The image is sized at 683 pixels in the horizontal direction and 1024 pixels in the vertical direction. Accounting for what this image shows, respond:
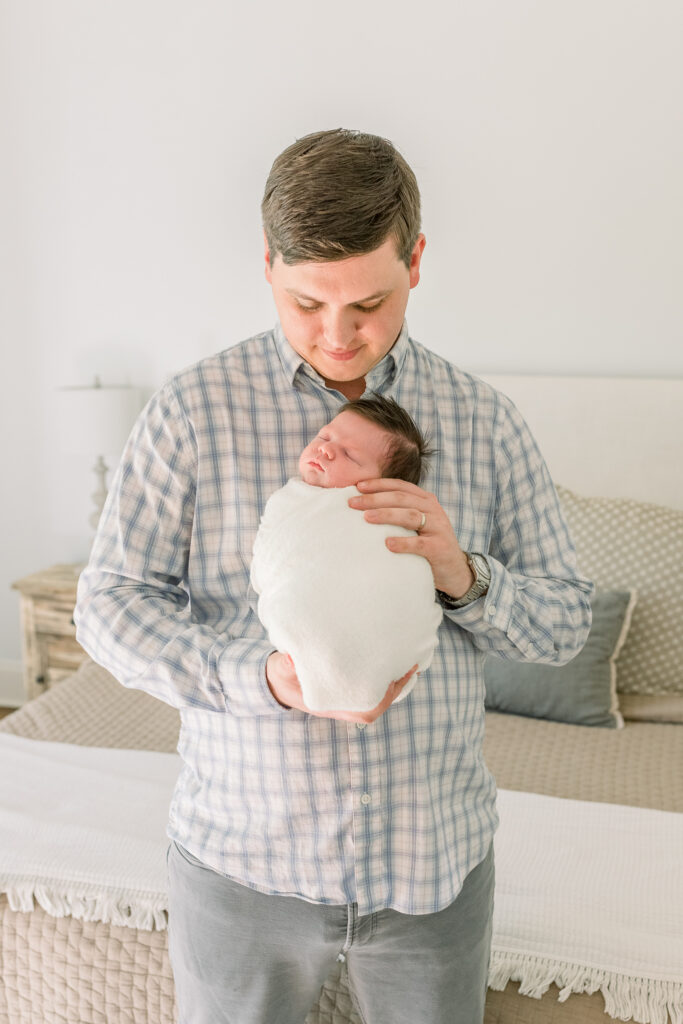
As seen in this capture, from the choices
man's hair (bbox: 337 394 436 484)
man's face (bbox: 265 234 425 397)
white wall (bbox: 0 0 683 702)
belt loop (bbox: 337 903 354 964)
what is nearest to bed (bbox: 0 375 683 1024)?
white wall (bbox: 0 0 683 702)

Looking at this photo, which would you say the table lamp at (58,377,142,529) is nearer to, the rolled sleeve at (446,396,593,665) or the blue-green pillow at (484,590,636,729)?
the blue-green pillow at (484,590,636,729)

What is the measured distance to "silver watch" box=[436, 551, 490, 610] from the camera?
1.03 m

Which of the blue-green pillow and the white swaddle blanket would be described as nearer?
the white swaddle blanket

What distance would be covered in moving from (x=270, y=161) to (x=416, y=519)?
237 cm

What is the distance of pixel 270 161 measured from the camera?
9.84 feet

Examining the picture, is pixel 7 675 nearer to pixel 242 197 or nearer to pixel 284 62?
pixel 242 197

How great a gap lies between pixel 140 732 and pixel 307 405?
1.26 meters

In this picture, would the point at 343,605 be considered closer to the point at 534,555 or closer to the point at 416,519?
the point at 416,519

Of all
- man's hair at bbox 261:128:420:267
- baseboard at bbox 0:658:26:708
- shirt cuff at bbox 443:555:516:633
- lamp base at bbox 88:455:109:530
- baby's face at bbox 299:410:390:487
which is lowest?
baseboard at bbox 0:658:26:708

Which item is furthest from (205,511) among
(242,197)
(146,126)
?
(146,126)

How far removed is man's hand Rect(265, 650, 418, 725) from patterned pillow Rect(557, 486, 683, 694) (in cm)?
155

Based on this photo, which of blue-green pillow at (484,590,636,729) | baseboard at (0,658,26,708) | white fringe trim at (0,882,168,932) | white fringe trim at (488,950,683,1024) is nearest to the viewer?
white fringe trim at (488,950,683,1024)

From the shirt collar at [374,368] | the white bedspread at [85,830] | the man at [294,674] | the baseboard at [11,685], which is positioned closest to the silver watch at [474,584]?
the man at [294,674]

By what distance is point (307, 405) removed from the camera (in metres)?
1.12
